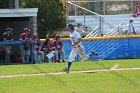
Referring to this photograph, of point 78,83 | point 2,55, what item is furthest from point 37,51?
point 78,83

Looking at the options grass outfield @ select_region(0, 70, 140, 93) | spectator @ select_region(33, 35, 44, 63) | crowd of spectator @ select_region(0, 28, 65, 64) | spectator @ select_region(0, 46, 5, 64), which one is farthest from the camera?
spectator @ select_region(33, 35, 44, 63)

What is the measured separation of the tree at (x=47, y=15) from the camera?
42031 mm

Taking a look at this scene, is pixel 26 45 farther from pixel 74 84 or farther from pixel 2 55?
pixel 74 84

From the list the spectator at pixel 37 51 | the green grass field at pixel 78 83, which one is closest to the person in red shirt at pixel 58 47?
the spectator at pixel 37 51

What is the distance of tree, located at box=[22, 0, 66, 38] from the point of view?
42.0 m

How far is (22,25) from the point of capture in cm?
3091

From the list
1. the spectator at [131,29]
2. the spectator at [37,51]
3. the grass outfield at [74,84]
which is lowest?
the grass outfield at [74,84]

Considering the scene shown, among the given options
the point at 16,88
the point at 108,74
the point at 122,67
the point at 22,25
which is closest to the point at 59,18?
the point at 22,25

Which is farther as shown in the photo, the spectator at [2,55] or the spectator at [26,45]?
the spectator at [26,45]

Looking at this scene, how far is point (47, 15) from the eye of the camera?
42.1 meters

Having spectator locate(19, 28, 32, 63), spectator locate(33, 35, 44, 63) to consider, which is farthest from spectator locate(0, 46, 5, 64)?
spectator locate(33, 35, 44, 63)

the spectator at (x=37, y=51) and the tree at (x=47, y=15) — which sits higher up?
the tree at (x=47, y=15)

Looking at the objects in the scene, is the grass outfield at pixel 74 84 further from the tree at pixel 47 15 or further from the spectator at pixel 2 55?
the tree at pixel 47 15

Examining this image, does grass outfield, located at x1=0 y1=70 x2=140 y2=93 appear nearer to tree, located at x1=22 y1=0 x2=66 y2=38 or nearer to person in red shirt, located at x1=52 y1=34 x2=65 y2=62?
person in red shirt, located at x1=52 y1=34 x2=65 y2=62
